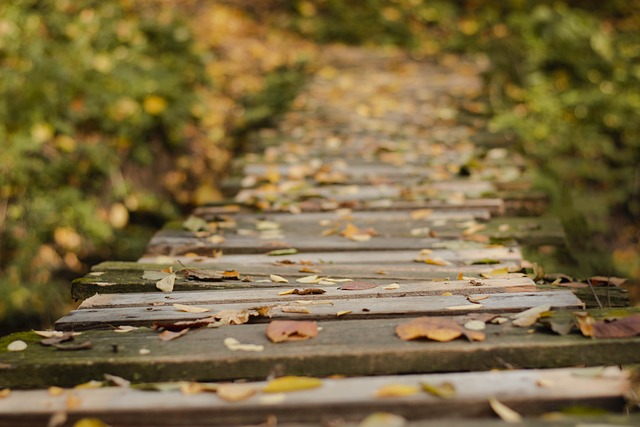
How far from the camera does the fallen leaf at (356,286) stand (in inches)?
79.0

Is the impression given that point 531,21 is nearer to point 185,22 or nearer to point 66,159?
point 185,22

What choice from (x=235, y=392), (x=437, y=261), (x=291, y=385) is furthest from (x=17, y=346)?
(x=437, y=261)

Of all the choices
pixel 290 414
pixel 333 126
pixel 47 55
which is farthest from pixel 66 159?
pixel 290 414

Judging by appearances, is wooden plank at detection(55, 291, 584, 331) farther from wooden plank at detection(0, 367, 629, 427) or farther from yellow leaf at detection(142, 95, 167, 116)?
yellow leaf at detection(142, 95, 167, 116)

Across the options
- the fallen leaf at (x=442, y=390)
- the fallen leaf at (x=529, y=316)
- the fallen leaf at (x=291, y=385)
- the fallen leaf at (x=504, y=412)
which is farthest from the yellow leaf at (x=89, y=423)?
the fallen leaf at (x=529, y=316)

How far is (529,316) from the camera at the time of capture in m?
1.65

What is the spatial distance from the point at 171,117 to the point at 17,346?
431 cm

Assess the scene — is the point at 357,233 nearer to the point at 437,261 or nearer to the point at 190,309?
the point at 437,261

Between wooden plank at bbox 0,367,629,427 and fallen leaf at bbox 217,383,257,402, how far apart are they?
12 millimetres

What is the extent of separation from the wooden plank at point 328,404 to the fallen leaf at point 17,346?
260 millimetres

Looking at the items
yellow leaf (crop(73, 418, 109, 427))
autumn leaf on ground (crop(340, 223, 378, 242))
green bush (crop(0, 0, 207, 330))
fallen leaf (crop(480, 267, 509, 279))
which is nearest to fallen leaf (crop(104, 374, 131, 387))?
yellow leaf (crop(73, 418, 109, 427))

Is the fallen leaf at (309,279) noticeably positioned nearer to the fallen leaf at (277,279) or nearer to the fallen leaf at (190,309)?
the fallen leaf at (277,279)

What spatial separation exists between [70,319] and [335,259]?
1111mm

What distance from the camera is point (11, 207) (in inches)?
177
